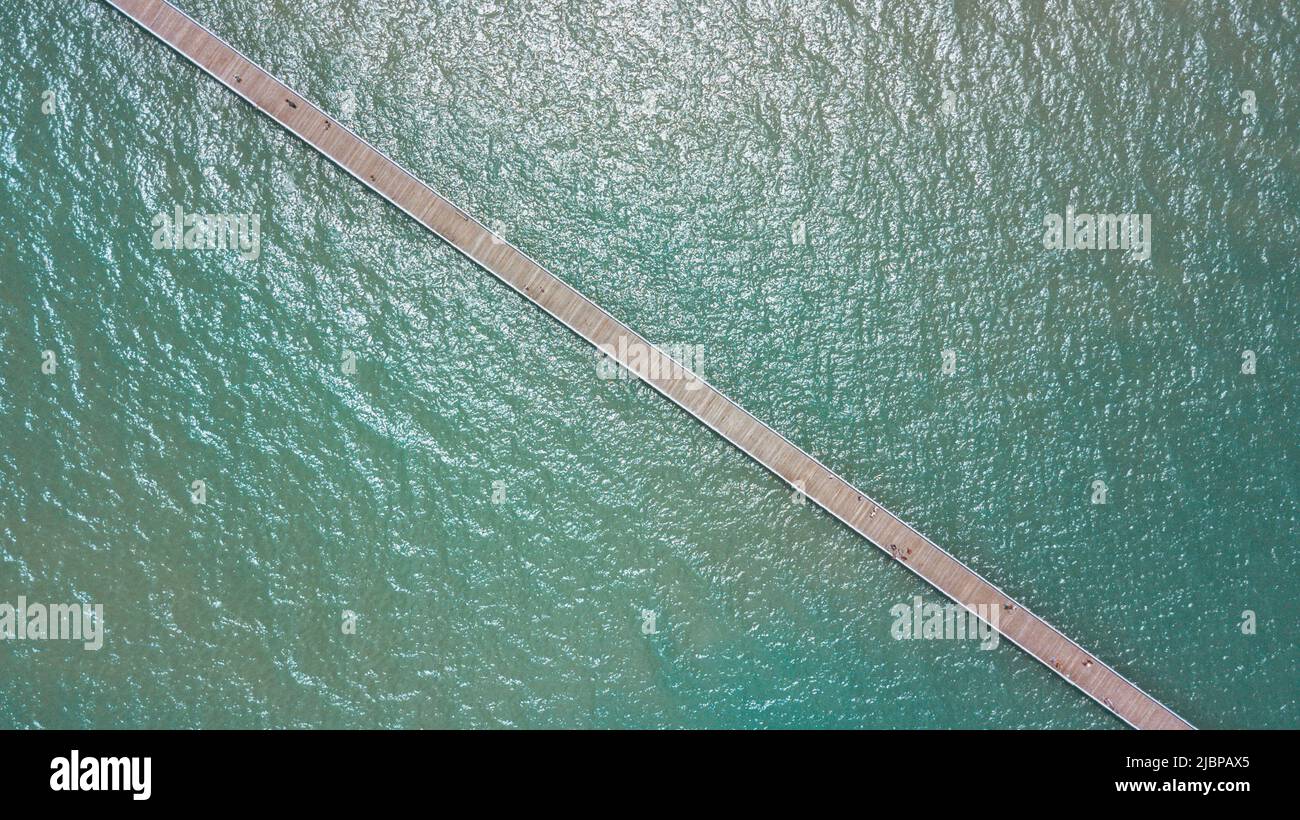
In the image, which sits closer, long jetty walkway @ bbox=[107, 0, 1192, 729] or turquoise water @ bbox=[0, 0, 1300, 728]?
turquoise water @ bbox=[0, 0, 1300, 728]

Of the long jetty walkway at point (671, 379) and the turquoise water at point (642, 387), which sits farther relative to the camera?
the long jetty walkway at point (671, 379)

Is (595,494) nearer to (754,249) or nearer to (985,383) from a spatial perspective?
(754,249)
